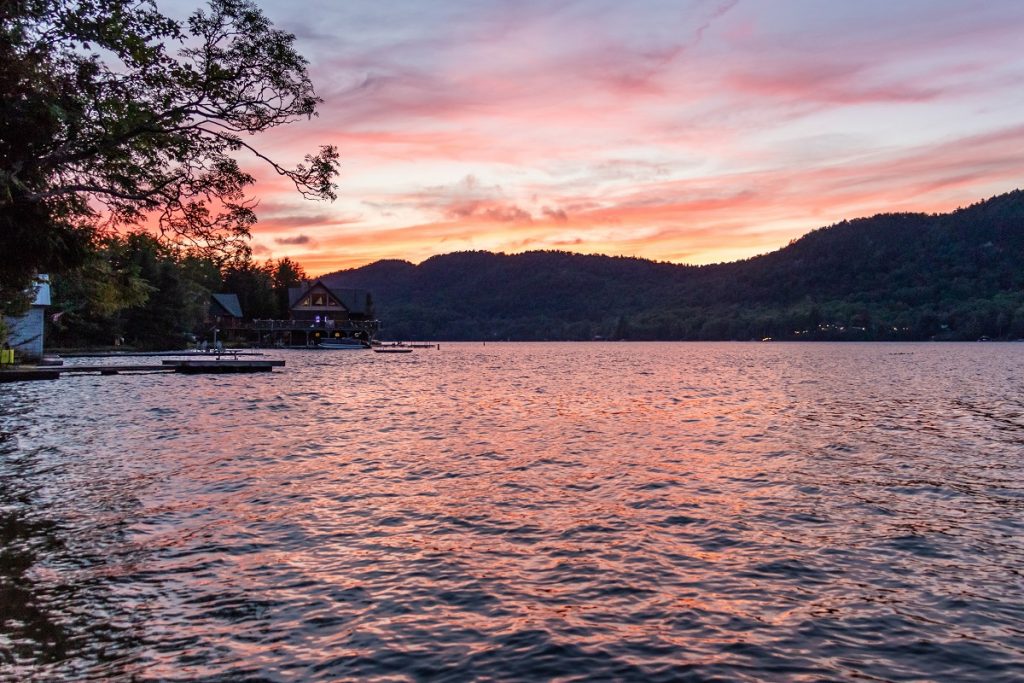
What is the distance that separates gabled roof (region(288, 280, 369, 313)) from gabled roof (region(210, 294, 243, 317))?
9439 millimetres

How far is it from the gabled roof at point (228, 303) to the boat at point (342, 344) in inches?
651

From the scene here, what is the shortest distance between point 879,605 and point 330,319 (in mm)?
129932

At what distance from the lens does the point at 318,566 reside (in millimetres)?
11477

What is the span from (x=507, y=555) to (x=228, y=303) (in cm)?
12898

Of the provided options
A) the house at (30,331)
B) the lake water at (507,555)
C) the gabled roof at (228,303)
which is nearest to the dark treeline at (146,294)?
the house at (30,331)

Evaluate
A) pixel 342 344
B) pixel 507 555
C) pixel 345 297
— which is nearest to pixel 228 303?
pixel 345 297

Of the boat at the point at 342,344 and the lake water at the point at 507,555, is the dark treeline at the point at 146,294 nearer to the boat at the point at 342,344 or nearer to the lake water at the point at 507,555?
the lake water at the point at 507,555

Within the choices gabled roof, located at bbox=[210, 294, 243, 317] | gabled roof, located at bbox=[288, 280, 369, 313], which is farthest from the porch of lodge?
gabled roof, located at bbox=[288, 280, 369, 313]

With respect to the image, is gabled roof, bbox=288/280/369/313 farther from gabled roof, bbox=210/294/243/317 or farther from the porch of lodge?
gabled roof, bbox=210/294/243/317

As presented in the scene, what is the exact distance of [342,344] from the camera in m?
130

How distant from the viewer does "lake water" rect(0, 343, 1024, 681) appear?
823cm

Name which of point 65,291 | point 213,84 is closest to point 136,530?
point 213,84

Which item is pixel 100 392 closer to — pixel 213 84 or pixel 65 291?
pixel 65 291

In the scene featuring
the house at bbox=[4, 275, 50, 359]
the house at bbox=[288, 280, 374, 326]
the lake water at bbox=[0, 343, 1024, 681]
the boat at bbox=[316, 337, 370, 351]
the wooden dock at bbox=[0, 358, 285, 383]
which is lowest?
the lake water at bbox=[0, 343, 1024, 681]
